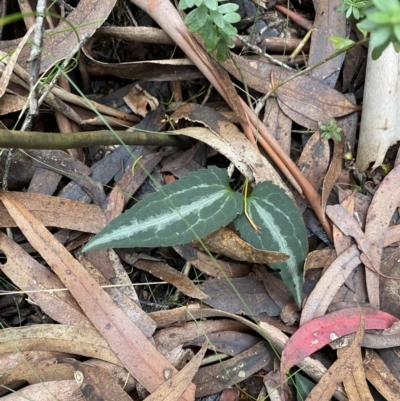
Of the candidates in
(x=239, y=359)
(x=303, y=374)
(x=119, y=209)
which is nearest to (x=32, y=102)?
(x=119, y=209)

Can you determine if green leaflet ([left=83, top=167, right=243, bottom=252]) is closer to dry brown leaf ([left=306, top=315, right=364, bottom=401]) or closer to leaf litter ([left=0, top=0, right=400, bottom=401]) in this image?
leaf litter ([left=0, top=0, right=400, bottom=401])

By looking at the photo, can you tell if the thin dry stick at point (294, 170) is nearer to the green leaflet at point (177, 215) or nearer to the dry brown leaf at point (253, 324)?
the green leaflet at point (177, 215)

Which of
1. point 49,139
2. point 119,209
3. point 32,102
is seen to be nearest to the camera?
point 49,139

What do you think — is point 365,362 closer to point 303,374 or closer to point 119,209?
point 303,374

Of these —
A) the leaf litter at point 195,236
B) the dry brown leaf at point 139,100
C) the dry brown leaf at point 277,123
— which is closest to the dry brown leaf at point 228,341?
the leaf litter at point 195,236

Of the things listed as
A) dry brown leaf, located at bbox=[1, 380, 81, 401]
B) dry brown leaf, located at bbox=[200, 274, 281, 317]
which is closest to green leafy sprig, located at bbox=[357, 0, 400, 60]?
dry brown leaf, located at bbox=[200, 274, 281, 317]

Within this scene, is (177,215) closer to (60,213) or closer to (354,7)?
(60,213)

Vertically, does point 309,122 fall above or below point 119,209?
above
